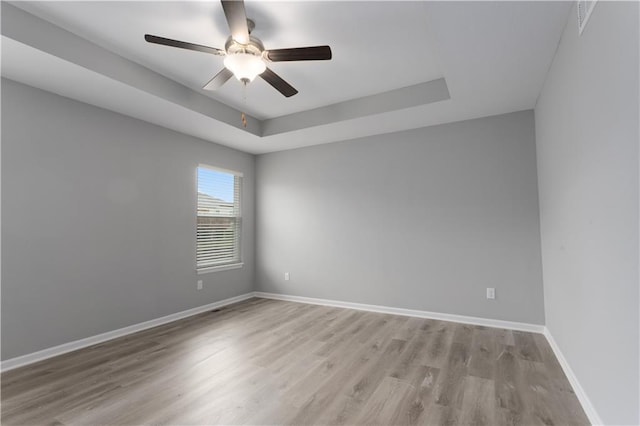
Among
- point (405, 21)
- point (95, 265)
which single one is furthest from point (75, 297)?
point (405, 21)

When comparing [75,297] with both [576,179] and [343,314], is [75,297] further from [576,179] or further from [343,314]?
[576,179]

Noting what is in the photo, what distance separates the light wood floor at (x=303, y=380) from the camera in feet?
6.33

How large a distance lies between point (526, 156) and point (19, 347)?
5.39 meters

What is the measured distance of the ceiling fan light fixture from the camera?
2225 millimetres

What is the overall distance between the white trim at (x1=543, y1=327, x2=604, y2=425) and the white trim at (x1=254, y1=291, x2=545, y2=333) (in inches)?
17.6

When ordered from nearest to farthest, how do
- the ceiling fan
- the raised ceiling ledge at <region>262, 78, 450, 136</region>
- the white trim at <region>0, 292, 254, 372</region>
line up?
the ceiling fan < the white trim at <region>0, 292, 254, 372</region> < the raised ceiling ledge at <region>262, 78, 450, 136</region>

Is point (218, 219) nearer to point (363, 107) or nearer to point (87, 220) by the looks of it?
point (87, 220)

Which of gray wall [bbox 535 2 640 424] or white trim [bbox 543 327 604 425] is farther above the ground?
gray wall [bbox 535 2 640 424]

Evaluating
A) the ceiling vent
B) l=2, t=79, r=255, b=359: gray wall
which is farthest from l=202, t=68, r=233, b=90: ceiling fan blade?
the ceiling vent

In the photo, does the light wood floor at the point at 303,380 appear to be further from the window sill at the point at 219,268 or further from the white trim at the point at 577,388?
the window sill at the point at 219,268

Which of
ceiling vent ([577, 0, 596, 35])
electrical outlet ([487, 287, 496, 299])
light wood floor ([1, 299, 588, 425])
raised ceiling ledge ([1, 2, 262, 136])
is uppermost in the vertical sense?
raised ceiling ledge ([1, 2, 262, 136])

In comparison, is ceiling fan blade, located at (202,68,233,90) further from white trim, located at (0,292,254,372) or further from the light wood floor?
white trim, located at (0,292,254,372)

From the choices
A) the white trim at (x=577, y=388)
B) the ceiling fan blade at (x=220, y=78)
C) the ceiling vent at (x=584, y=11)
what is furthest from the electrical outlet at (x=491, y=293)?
the ceiling fan blade at (x=220, y=78)

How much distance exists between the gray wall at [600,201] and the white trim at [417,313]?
37.7 inches
